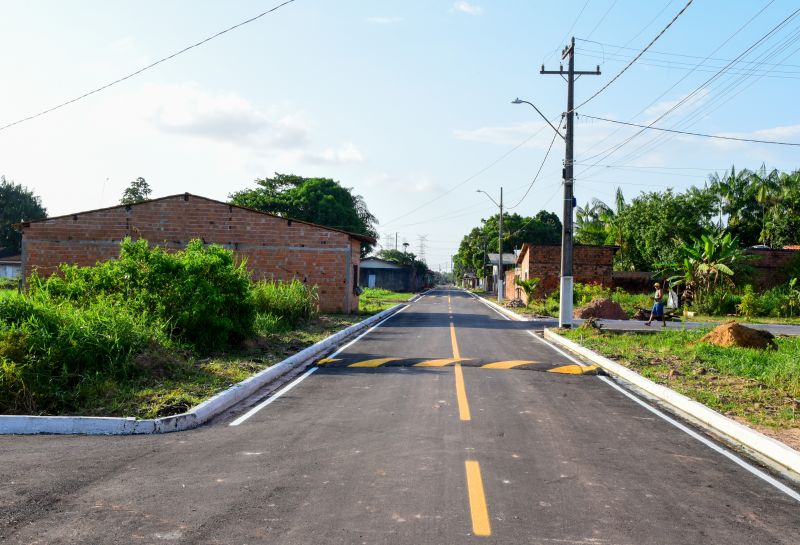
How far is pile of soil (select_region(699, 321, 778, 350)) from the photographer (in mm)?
15758

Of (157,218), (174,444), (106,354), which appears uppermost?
(157,218)

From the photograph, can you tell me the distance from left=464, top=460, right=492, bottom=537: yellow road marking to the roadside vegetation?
13.8 ft

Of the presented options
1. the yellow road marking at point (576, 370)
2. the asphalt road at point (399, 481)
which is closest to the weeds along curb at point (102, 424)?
the asphalt road at point (399, 481)

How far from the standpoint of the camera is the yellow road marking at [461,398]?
848 cm

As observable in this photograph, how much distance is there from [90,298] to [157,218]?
16.2m

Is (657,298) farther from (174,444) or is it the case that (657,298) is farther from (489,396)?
(174,444)

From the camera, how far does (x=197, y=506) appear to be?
16.6 feet

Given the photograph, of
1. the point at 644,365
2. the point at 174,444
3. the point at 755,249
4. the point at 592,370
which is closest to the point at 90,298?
the point at 174,444

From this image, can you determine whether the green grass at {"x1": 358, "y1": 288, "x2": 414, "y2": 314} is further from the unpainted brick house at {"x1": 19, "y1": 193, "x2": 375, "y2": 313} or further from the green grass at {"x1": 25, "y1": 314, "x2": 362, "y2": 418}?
the green grass at {"x1": 25, "y1": 314, "x2": 362, "y2": 418}

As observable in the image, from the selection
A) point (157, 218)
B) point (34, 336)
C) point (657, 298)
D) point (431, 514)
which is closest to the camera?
point (431, 514)

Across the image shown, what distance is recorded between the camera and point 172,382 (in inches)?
389

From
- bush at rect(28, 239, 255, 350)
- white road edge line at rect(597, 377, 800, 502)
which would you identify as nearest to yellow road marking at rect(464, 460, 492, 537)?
white road edge line at rect(597, 377, 800, 502)

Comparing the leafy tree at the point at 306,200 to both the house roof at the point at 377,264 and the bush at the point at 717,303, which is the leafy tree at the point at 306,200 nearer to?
the house roof at the point at 377,264

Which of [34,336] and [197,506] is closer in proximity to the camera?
[197,506]
